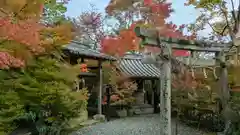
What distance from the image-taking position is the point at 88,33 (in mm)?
21719

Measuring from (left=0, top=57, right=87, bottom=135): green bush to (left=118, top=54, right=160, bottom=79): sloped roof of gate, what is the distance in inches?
260

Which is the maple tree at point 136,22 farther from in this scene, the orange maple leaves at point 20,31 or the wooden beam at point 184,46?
the orange maple leaves at point 20,31

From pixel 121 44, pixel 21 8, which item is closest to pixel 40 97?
pixel 21 8

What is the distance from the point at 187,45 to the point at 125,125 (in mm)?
5460

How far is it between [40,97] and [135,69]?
8541 millimetres

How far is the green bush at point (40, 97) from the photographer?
6.82m

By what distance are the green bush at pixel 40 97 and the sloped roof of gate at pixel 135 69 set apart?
21.7 ft

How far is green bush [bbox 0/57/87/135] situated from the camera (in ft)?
22.4

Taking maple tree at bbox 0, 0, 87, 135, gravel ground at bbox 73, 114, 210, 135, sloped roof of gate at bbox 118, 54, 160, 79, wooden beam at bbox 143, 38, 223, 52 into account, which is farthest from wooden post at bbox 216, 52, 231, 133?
sloped roof of gate at bbox 118, 54, 160, 79

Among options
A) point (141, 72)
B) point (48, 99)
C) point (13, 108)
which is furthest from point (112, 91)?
point (13, 108)

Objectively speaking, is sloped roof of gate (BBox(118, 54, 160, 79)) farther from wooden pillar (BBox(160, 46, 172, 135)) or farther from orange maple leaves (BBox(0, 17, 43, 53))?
orange maple leaves (BBox(0, 17, 43, 53))

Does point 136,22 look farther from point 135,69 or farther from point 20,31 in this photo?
point 20,31

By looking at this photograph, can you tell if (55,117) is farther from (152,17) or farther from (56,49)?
(152,17)

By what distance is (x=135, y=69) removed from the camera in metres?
15.4
